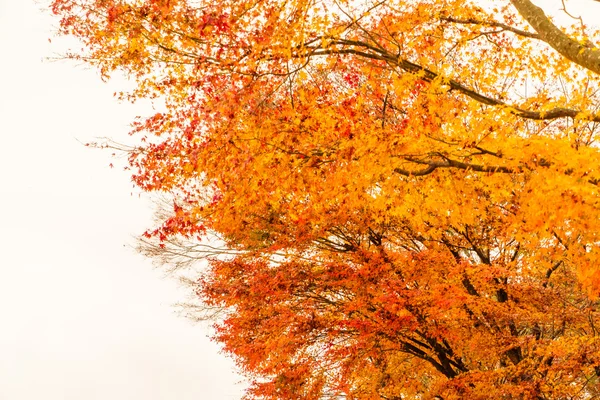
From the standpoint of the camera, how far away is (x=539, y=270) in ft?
40.7

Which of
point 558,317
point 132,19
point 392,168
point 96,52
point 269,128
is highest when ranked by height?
point 96,52

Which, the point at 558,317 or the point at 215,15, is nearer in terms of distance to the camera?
the point at 215,15

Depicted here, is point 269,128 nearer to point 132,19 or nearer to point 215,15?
point 215,15

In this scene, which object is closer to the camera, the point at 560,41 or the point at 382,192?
the point at 560,41

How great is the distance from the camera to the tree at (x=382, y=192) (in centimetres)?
650

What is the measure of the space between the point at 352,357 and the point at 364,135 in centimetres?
528

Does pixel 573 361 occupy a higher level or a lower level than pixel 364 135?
lower

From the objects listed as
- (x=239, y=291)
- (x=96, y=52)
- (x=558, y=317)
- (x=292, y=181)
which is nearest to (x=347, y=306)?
(x=239, y=291)

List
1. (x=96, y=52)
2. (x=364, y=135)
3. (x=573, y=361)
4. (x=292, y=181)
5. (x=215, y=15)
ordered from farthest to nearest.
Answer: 1. (x=573, y=361)
2. (x=96, y=52)
3. (x=292, y=181)
4. (x=364, y=135)
5. (x=215, y=15)

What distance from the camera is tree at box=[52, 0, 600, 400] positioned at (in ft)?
21.3

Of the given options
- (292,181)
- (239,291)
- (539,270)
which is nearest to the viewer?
(292,181)

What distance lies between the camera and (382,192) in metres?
8.88

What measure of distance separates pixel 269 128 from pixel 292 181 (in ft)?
2.23

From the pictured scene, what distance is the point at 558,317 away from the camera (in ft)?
33.3
